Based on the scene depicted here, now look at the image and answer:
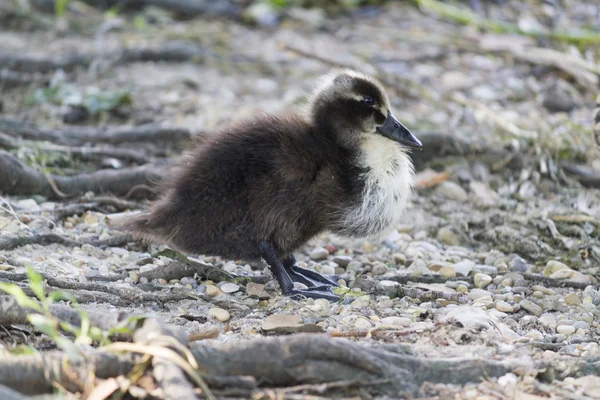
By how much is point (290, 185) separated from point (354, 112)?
2.02 feet

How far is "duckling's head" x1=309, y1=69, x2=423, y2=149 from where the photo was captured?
15.7ft

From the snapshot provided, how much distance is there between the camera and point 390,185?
15.6 feet

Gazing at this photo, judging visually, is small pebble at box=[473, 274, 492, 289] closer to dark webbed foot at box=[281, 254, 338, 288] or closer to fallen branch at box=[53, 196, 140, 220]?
dark webbed foot at box=[281, 254, 338, 288]

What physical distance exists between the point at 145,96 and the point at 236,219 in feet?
12.7

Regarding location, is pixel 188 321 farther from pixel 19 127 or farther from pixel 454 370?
pixel 19 127

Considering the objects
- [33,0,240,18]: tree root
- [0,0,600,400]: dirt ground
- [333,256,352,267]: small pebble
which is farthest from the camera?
[33,0,240,18]: tree root

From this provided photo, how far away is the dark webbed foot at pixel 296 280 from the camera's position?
449 centimetres

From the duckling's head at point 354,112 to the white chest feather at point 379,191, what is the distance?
0.07 meters

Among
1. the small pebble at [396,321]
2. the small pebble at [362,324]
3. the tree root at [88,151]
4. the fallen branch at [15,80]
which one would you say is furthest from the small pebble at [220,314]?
the fallen branch at [15,80]

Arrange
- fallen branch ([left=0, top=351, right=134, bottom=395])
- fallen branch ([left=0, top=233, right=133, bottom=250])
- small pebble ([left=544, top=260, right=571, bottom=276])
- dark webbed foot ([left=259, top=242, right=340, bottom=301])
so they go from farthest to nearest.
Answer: small pebble ([left=544, top=260, right=571, bottom=276]) < fallen branch ([left=0, top=233, right=133, bottom=250]) < dark webbed foot ([left=259, top=242, right=340, bottom=301]) < fallen branch ([left=0, top=351, right=134, bottom=395])

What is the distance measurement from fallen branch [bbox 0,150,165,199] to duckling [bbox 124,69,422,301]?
989 millimetres

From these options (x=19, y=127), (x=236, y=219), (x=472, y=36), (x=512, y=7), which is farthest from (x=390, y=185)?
(x=512, y=7)

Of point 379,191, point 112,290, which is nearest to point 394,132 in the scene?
point 379,191

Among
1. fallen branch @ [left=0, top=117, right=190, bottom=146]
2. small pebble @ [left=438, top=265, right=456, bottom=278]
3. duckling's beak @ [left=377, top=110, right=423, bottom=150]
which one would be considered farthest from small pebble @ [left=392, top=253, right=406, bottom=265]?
fallen branch @ [left=0, top=117, right=190, bottom=146]
